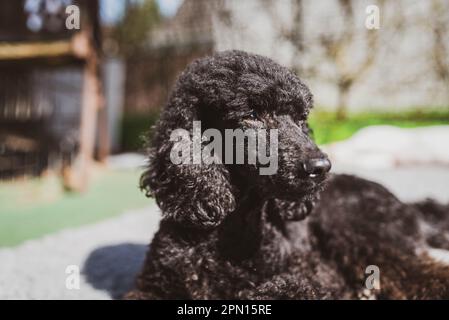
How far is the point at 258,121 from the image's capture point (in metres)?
1.86

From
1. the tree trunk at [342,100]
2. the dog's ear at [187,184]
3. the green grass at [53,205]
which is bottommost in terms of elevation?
the green grass at [53,205]

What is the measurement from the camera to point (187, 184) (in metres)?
1.93

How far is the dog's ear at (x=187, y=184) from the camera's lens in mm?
1921

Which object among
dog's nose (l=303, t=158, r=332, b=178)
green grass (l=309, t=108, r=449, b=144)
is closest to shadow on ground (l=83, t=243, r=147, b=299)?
dog's nose (l=303, t=158, r=332, b=178)

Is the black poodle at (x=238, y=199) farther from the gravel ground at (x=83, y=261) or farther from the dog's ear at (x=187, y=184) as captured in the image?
the gravel ground at (x=83, y=261)

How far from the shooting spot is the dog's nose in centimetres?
167

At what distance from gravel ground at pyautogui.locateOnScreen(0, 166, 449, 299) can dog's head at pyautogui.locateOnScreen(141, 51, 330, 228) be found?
82cm

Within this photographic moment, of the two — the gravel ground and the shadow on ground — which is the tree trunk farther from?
the shadow on ground

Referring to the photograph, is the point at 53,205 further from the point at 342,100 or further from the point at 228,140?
the point at 342,100

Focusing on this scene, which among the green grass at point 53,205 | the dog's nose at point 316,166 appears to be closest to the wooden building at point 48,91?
the green grass at point 53,205

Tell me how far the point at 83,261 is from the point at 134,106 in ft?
32.3
